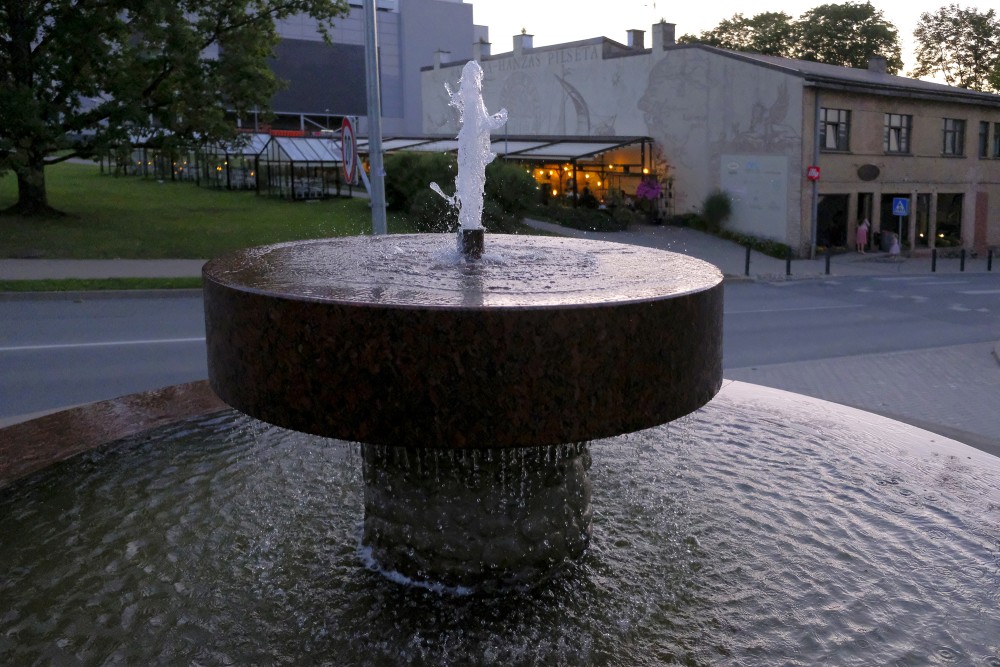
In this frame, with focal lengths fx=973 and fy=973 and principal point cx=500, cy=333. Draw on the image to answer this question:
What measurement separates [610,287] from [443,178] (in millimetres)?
25268

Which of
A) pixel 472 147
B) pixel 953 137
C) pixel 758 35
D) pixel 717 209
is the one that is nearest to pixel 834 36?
pixel 758 35

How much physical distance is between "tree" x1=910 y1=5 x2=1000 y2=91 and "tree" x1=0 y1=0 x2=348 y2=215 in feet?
163

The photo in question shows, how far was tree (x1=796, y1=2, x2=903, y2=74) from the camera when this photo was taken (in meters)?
59.7

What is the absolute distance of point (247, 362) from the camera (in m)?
4.41

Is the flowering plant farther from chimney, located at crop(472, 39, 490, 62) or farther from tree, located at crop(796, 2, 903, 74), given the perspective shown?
tree, located at crop(796, 2, 903, 74)

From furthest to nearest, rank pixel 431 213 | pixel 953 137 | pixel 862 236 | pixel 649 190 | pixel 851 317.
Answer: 1. pixel 953 137
2. pixel 649 190
3. pixel 862 236
4. pixel 431 213
5. pixel 851 317

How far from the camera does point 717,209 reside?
1341 inches

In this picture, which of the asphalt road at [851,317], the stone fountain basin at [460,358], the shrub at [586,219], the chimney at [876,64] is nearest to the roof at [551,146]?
the shrub at [586,219]

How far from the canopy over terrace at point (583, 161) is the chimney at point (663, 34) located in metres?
3.51

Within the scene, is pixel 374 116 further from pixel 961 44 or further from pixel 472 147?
pixel 961 44

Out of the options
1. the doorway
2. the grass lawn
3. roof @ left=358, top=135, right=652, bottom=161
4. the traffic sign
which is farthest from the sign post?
the traffic sign

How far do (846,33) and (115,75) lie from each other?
162ft

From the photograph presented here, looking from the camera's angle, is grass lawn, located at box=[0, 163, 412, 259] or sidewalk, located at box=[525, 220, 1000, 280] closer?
grass lawn, located at box=[0, 163, 412, 259]

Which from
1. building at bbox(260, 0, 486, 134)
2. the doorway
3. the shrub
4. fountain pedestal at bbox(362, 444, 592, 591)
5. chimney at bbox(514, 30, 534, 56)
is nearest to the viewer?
fountain pedestal at bbox(362, 444, 592, 591)
